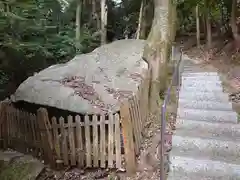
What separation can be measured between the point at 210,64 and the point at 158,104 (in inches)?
200

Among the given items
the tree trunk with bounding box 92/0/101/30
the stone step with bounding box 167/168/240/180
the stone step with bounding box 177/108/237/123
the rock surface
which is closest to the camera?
the stone step with bounding box 167/168/240/180

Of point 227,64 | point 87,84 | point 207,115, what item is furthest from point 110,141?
point 227,64

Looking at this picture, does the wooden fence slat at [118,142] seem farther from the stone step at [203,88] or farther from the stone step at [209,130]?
the stone step at [203,88]

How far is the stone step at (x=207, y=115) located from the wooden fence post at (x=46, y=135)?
258 centimetres

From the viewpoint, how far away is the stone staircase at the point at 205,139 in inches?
154

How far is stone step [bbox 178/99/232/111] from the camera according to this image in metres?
5.84

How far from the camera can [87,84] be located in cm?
702

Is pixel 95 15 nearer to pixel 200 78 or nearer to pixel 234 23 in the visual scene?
pixel 234 23

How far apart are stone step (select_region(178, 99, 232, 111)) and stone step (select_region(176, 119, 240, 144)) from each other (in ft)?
2.55

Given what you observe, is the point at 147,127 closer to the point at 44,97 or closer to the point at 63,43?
the point at 44,97

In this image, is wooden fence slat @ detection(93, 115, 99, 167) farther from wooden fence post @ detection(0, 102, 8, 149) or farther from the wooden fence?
wooden fence post @ detection(0, 102, 8, 149)

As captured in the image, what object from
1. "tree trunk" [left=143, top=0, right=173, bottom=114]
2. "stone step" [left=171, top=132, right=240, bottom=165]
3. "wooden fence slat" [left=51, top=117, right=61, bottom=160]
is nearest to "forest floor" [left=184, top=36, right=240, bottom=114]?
"stone step" [left=171, top=132, right=240, bottom=165]

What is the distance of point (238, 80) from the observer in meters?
7.89

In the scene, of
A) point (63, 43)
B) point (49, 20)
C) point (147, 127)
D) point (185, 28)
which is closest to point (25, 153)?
point (147, 127)
